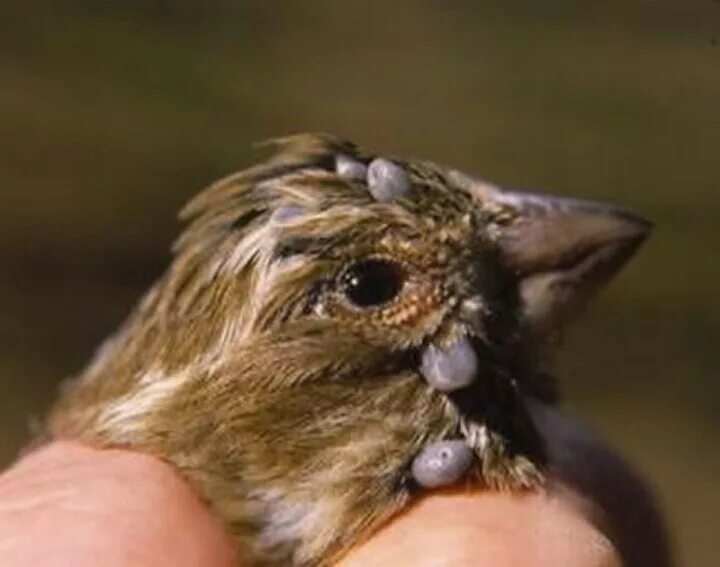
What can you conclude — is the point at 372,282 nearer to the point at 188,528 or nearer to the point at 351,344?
the point at 351,344

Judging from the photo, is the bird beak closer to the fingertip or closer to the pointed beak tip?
the pointed beak tip

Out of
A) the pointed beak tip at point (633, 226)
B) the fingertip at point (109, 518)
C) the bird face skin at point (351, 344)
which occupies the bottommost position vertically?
the fingertip at point (109, 518)

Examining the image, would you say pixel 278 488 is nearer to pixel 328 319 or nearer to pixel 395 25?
pixel 328 319

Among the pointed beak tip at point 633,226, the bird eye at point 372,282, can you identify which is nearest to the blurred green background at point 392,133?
the pointed beak tip at point 633,226

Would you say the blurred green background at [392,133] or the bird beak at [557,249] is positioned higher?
the bird beak at [557,249]

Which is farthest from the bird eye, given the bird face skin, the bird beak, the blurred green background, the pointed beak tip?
the blurred green background

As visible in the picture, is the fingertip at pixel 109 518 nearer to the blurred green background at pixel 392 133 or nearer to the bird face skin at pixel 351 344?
the bird face skin at pixel 351 344

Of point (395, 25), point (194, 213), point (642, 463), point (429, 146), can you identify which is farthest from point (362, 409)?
point (395, 25)

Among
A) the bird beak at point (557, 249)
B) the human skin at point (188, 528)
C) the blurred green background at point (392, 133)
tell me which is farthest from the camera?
the blurred green background at point (392, 133)
